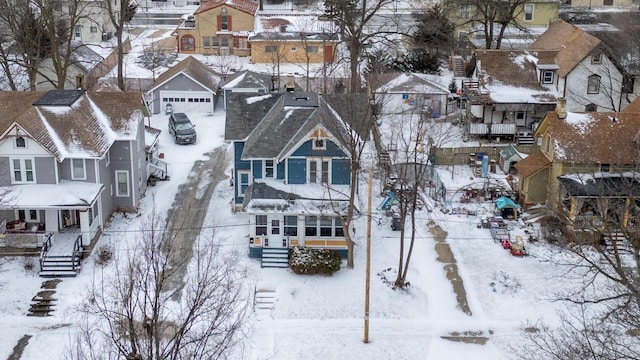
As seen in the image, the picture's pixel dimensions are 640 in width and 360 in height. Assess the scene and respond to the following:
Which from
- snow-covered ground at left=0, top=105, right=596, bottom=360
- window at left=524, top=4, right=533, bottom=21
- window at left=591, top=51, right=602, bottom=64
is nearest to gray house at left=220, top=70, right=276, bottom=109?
snow-covered ground at left=0, top=105, right=596, bottom=360

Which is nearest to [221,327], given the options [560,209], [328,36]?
[560,209]

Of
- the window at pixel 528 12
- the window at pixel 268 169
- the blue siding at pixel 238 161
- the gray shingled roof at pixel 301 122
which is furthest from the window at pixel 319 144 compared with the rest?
the window at pixel 528 12

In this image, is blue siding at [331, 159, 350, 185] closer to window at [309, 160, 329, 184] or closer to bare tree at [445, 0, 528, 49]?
window at [309, 160, 329, 184]

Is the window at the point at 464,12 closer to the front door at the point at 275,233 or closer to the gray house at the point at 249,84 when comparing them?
the gray house at the point at 249,84

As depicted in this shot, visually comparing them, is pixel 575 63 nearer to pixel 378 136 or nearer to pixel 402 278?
pixel 378 136

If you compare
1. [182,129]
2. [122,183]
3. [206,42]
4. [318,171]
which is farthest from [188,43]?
[318,171]
